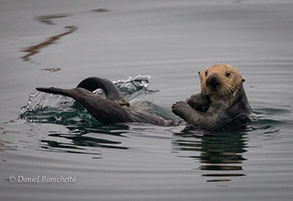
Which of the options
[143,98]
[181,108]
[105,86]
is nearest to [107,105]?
[105,86]

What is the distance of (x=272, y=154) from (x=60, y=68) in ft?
15.0

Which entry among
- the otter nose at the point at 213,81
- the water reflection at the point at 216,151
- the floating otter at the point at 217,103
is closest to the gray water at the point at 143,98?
the water reflection at the point at 216,151

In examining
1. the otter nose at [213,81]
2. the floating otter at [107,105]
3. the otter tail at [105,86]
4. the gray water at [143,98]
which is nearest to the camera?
the gray water at [143,98]

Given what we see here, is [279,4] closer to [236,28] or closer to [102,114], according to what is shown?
[236,28]

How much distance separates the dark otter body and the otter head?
0.08m

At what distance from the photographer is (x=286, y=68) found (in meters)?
9.16

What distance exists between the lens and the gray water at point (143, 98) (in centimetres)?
504

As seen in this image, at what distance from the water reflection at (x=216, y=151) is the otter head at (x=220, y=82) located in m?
0.39

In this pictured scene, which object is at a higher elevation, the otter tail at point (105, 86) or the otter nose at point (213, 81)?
the otter nose at point (213, 81)

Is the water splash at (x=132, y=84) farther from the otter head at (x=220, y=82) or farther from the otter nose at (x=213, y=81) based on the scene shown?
the otter nose at (x=213, y=81)

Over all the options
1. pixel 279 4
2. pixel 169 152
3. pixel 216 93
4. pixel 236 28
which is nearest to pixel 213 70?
pixel 216 93

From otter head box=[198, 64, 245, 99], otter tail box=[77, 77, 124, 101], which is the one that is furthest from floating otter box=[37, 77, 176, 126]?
otter head box=[198, 64, 245, 99]

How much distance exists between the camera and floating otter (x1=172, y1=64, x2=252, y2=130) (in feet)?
20.6

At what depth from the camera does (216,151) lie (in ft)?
19.2
